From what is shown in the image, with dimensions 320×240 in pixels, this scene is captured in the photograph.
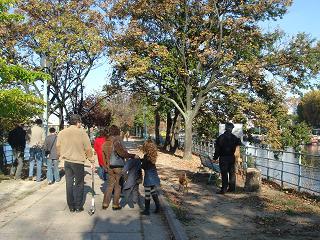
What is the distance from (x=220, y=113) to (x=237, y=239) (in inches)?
1023

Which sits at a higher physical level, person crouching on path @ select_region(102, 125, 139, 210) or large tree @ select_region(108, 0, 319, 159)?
large tree @ select_region(108, 0, 319, 159)

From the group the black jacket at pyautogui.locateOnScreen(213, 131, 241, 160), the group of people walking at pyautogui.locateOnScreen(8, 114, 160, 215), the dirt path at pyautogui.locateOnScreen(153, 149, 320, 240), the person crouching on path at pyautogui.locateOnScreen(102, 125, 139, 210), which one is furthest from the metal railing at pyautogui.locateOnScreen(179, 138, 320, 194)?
the person crouching on path at pyautogui.locateOnScreen(102, 125, 139, 210)

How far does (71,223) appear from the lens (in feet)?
27.6

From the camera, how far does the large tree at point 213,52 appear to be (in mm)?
27344

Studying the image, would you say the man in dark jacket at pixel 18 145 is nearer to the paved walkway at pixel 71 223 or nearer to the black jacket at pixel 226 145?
the paved walkway at pixel 71 223

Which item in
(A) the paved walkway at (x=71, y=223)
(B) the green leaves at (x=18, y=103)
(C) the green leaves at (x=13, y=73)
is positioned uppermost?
(C) the green leaves at (x=13, y=73)

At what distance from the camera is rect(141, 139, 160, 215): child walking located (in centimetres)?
929

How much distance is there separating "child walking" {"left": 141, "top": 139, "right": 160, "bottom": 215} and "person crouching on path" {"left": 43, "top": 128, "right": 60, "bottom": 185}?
525 cm

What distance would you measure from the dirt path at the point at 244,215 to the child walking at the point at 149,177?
0.59 m

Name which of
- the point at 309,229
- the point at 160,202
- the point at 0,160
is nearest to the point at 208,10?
the point at 0,160

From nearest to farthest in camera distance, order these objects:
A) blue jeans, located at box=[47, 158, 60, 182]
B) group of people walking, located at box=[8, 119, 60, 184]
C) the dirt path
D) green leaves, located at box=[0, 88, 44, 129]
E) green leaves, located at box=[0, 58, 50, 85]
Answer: the dirt path → green leaves, located at box=[0, 58, 50, 85] → green leaves, located at box=[0, 88, 44, 129] → blue jeans, located at box=[47, 158, 60, 182] → group of people walking, located at box=[8, 119, 60, 184]

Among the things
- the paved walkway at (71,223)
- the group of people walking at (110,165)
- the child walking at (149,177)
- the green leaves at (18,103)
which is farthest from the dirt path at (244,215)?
the green leaves at (18,103)

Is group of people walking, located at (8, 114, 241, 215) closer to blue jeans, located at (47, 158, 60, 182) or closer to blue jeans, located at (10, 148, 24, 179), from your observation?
blue jeans, located at (47, 158, 60, 182)

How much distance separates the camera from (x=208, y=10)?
89.8 ft
